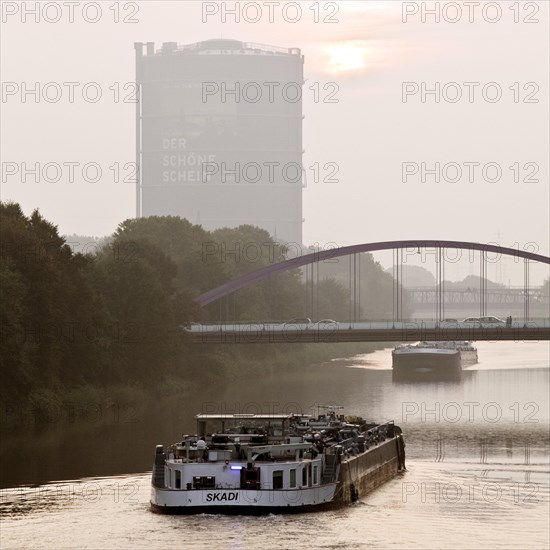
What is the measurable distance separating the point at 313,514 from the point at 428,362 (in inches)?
3269

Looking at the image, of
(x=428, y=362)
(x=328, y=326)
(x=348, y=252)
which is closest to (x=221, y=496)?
(x=328, y=326)

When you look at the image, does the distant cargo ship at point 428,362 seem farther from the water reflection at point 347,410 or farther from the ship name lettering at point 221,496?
the ship name lettering at point 221,496

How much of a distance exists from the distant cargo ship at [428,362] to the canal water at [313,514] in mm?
23212

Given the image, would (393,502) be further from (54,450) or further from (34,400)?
(34,400)

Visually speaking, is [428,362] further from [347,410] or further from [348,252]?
[347,410]

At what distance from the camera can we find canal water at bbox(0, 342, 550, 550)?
141 ft

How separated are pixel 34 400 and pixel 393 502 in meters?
25.6

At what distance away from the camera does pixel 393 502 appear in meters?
50.4

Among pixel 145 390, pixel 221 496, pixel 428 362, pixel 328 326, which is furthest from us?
pixel 428 362

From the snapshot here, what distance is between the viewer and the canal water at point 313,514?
4312 centimetres

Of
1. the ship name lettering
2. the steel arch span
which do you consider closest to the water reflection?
the steel arch span

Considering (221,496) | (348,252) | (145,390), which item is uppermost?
(348,252)

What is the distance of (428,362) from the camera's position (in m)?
128

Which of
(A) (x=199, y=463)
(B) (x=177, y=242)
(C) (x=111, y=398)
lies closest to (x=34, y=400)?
(C) (x=111, y=398)
